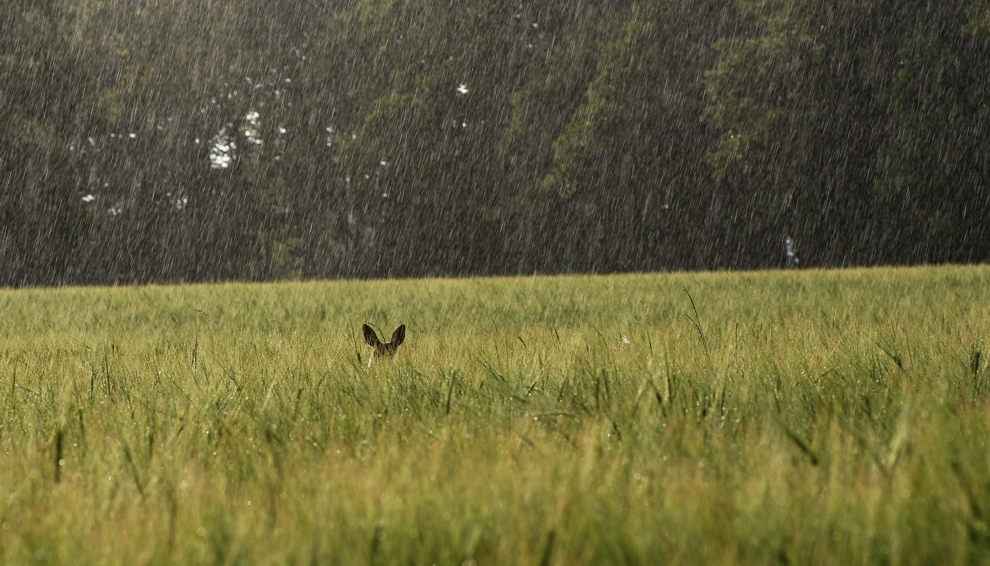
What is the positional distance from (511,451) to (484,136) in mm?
23375

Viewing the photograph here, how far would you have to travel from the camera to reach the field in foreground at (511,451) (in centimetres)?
132

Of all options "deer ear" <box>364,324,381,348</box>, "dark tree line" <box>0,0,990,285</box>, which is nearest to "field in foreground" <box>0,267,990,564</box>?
"deer ear" <box>364,324,381,348</box>

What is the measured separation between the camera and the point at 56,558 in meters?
1.34

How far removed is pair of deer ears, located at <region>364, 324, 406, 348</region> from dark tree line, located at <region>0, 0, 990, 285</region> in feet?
55.9

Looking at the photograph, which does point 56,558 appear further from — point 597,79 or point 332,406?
point 597,79

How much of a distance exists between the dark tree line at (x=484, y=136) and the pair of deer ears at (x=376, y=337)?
17053 mm

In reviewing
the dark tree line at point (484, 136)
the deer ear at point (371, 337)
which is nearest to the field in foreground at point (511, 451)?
the deer ear at point (371, 337)

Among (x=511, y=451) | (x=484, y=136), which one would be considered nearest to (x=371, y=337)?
(x=511, y=451)

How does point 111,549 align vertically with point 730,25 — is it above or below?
below

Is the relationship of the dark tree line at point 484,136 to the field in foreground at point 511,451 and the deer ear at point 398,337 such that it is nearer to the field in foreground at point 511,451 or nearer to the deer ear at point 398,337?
the deer ear at point 398,337

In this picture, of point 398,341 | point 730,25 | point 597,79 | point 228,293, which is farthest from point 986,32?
point 398,341

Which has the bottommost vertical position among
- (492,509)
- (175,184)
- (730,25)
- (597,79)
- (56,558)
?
(56,558)

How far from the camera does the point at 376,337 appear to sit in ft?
11.6

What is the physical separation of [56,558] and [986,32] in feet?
71.4
